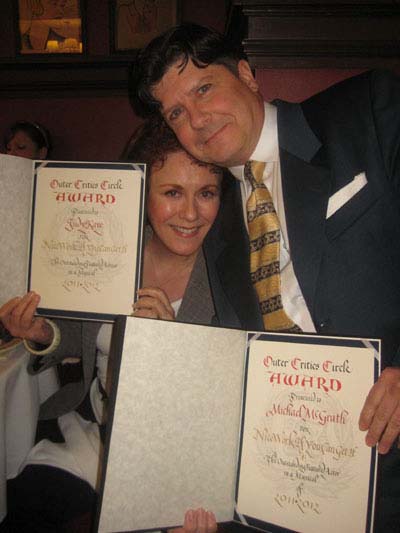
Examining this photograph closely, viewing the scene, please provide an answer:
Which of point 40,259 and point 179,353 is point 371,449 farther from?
point 40,259

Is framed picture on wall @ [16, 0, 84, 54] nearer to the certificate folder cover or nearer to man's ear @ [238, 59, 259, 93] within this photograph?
man's ear @ [238, 59, 259, 93]

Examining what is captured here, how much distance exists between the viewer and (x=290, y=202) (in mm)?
1097

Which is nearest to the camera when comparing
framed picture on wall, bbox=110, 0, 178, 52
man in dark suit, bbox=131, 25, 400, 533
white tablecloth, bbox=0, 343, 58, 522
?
man in dark suit, bbox=131, 25, 400, 533

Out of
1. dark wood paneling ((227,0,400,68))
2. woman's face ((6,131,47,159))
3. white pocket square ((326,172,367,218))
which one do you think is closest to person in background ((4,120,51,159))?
woman's face ((6,131,47,159))

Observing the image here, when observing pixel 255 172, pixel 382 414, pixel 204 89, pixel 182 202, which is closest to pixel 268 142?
pixel 255 172

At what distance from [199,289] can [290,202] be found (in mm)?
485

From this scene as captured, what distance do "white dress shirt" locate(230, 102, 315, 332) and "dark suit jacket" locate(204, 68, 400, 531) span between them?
0.20 ft

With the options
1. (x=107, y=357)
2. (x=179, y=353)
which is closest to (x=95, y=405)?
(x=107, y=357)

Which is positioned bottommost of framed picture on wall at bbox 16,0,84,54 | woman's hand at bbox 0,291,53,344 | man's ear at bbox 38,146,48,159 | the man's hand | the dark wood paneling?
the man's hand

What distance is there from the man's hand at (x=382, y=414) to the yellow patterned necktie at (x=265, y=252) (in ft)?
0.94

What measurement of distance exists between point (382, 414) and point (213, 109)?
2.99 ft

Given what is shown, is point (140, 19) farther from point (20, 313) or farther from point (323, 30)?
point (20, 313)

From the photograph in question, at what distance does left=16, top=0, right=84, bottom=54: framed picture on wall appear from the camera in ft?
10.8

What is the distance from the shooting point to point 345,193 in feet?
3.34
